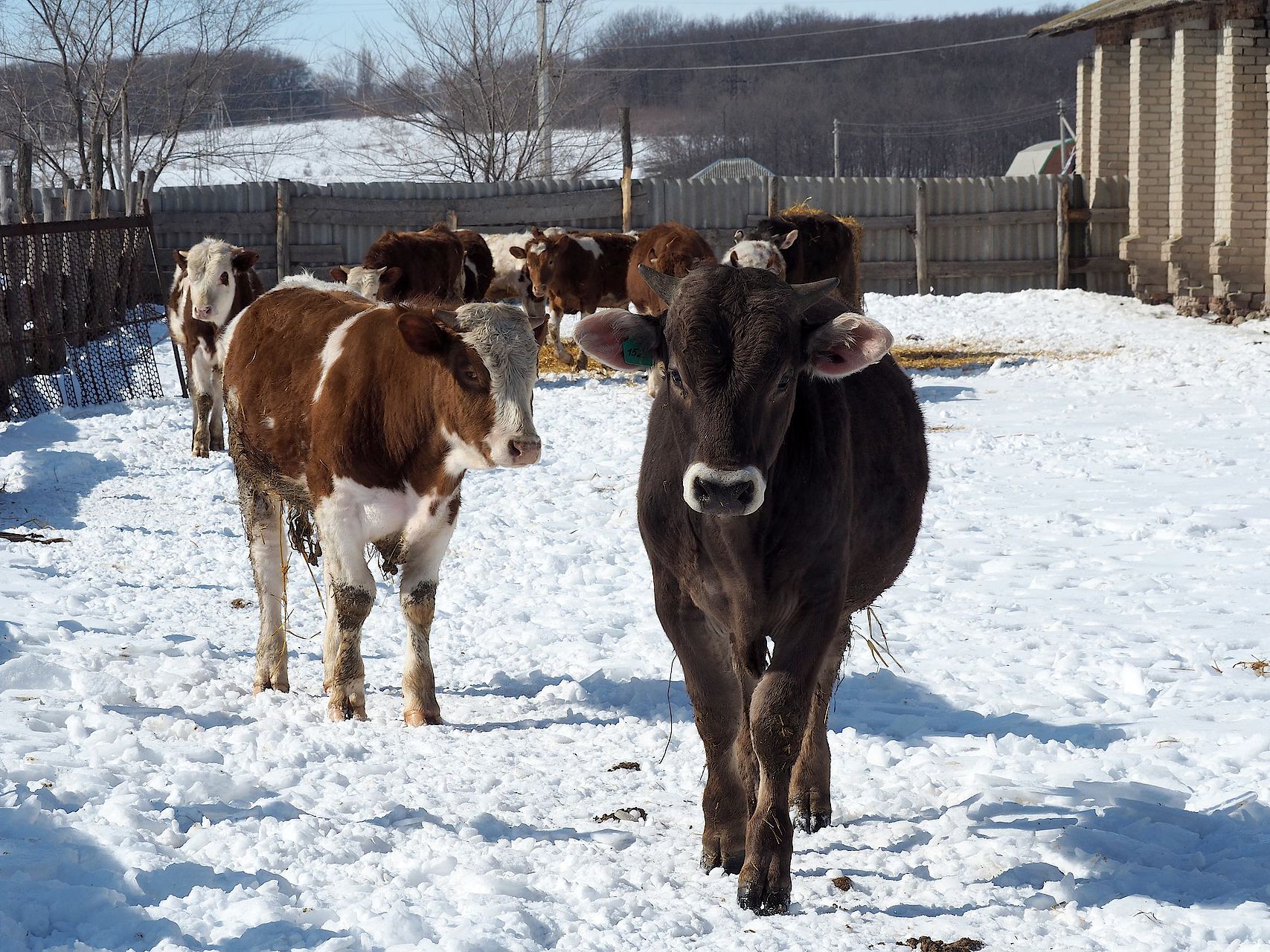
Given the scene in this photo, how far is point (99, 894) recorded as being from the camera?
134 inches

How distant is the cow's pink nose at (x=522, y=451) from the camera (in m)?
5.21

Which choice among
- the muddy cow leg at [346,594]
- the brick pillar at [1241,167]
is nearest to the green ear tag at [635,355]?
the muddy cow leg at [346,594]

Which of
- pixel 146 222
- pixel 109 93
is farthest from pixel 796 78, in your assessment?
pixel 146 222

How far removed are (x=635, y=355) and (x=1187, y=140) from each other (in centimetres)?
2035

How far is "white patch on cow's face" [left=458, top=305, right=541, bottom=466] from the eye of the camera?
523cm

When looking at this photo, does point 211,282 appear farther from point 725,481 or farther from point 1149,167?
point 1149,167

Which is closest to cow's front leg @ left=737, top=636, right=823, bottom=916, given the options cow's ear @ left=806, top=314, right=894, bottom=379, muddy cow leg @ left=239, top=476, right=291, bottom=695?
cow's ear @ left=806, top=314, right=894, bottom=379

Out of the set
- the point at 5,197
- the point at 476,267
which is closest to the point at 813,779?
the point at 476,267

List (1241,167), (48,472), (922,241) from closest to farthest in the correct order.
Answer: (48,472) < (1241,167) < (922,241)

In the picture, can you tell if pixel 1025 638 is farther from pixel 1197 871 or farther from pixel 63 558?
pixel 63 558

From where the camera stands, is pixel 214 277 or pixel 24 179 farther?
pixel 24 179

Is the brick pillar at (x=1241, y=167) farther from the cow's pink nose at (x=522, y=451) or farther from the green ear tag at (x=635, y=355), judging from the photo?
the green ear tag at (x=635, y=355)

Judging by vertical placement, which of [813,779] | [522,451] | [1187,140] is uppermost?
[1187,140]

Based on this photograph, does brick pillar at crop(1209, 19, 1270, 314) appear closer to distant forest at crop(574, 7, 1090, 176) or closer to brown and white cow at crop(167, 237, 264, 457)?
brown and white cow at crop(167, 237, 264, 457)
